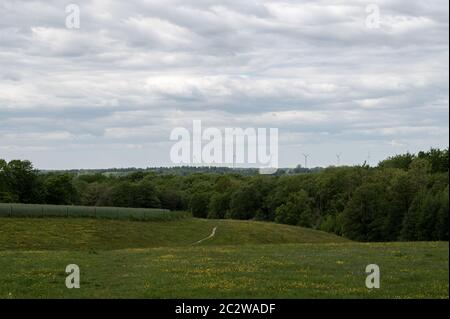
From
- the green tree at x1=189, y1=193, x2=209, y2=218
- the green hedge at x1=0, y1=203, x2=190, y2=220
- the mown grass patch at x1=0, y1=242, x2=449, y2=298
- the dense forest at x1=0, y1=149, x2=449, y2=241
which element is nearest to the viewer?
the mown grass patch at x1=0, y1=242, x2=449, y2=298

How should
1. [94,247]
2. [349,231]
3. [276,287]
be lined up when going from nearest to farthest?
[276,287] < [94,247] < [349,231]

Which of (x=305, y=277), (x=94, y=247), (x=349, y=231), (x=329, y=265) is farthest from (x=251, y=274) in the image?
(x=349, y=231)

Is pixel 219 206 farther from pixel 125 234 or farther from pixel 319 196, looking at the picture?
pixel 125 234

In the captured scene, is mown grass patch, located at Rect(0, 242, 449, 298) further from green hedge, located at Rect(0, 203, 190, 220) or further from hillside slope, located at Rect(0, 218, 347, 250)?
green hedge, located at Rect(0, 203, 190, 220)

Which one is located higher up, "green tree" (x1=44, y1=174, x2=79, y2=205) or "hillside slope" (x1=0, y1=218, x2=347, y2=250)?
"green tree" (x1=44, y1=174, x2=79, y2=205)

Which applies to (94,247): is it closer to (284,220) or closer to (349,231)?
(349,231)

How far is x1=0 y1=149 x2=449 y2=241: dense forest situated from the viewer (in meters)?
89.6

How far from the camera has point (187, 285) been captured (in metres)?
24.6

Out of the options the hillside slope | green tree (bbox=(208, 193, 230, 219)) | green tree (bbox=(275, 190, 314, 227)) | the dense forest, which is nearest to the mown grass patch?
the dense forest

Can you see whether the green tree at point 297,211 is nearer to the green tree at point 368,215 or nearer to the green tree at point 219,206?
the green tree at point 219,206

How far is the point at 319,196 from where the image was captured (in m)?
171

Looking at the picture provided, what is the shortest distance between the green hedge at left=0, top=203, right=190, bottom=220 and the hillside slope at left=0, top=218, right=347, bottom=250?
8.22ft

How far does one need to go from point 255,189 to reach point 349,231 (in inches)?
2397

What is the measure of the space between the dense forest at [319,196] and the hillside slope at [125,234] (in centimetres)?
1369
